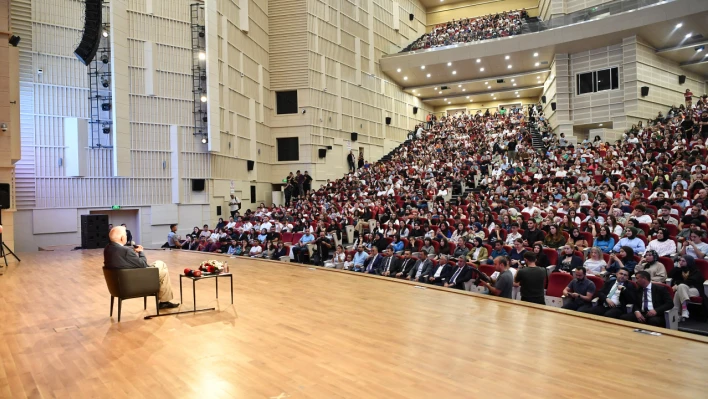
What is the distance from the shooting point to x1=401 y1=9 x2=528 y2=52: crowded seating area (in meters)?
19.3

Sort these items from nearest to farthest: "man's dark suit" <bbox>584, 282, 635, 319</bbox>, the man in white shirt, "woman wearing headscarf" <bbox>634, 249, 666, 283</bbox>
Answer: "man's dark suit" <bbox>584, 282, 635, 319</bbox> < "woman wearing headscarf" <bbox>634, 249, 666, 283</bbox> < the man in white shirt

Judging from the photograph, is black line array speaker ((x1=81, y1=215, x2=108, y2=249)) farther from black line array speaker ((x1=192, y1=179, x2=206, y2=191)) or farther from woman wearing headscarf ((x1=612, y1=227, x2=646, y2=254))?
woman wearing headscarf ((x1=612, y1=227, x2=646, y2=254))

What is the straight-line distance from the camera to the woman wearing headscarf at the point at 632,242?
658 centimetres

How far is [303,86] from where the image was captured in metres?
18.7

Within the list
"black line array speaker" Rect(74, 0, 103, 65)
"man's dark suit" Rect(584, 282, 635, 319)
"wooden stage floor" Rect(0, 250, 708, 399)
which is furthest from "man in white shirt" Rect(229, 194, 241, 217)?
"man's dark suit" Rect(584, 282, 635, 319)

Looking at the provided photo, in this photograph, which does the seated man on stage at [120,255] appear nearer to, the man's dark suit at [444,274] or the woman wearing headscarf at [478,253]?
the man's dark suit at [444,274]

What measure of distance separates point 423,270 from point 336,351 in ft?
12.0

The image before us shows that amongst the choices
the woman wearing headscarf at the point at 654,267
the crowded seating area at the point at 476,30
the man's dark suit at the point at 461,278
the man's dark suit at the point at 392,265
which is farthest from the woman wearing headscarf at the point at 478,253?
the crowded seating area at the point at 476,30

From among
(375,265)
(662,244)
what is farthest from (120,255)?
(662,244)

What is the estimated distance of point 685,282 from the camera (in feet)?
16.8

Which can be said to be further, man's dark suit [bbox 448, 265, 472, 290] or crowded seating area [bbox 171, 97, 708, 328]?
man's dark suit [bbox 448, 265, 472, 290]

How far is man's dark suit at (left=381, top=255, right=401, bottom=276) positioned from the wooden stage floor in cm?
170

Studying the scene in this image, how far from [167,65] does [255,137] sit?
4.03 meters

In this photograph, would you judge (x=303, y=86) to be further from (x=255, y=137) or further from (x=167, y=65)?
(x=167, y=65)
